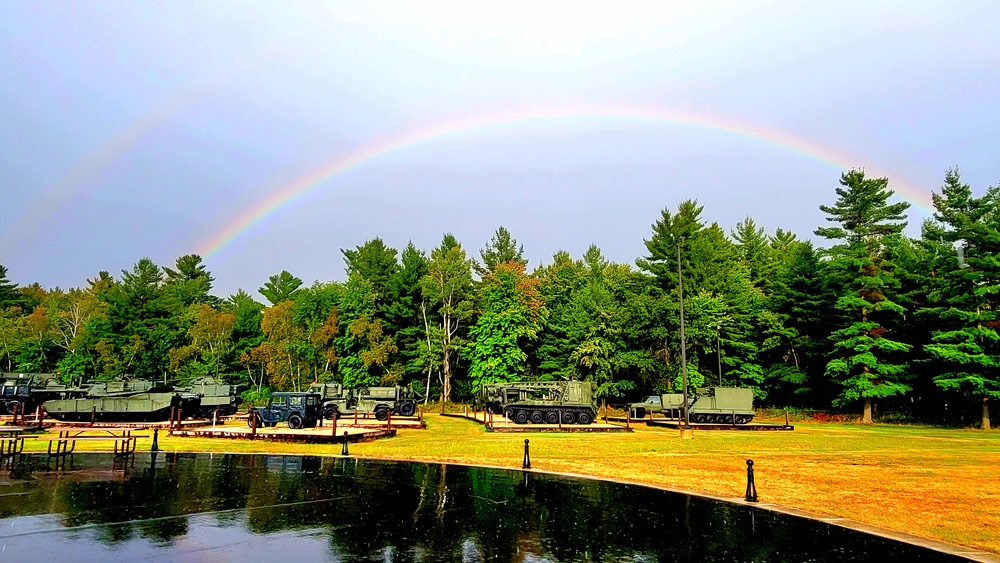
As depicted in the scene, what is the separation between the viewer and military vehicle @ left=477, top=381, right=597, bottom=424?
1271 inches

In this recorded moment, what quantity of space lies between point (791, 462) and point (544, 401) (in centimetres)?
1607

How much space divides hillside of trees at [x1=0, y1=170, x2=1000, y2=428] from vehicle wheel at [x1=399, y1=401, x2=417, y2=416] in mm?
12152

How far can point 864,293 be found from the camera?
40969 mm

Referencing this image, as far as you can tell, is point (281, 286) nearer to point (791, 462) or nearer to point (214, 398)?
point (214, 398)

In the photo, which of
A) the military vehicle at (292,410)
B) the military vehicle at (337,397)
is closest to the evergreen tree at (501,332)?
the military vehicle at (337,397)

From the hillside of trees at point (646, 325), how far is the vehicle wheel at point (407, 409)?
12.2 metres

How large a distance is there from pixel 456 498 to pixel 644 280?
44.5 m

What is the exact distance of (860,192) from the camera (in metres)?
43.2

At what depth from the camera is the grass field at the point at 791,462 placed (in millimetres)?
11227

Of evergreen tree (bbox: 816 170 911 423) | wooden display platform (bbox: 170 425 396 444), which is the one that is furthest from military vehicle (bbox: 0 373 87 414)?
evergreen tree (bbox: 816 170 911 423)

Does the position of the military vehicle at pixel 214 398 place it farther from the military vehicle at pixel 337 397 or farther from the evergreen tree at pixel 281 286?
the evergreen tree at pixel 281 286

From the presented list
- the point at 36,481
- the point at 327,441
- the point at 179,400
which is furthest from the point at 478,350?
the point at 36,481

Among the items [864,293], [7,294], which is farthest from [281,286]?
[864,293]

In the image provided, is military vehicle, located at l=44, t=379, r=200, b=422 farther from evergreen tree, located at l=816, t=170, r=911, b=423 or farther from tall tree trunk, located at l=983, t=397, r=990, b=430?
tall tree trunk, located at l=983, t=397, r=990, b=430
